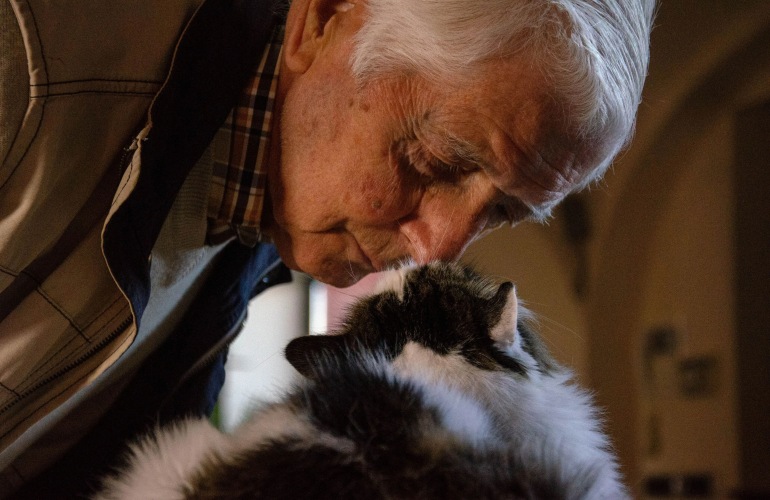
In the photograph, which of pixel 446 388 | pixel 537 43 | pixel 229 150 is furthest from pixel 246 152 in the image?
pixel 446 388

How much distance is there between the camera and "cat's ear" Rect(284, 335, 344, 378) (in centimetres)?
75

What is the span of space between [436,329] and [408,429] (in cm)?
23

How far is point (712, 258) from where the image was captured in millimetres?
3861

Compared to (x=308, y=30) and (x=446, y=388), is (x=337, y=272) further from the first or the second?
(x=446, y=388)

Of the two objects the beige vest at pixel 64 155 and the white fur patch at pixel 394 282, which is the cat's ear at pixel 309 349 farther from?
the beige vest at pixel 64 155

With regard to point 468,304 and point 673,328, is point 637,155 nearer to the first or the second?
point 673,328

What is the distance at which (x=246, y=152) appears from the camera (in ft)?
3.58

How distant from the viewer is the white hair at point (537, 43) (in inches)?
36.4

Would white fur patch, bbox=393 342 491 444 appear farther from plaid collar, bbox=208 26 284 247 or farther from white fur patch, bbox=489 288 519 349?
plaid collar, bbox=208 26 284 247

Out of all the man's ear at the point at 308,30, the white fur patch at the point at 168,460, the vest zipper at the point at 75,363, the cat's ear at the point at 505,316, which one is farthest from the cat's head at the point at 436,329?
the man's ear at the point at 308,30

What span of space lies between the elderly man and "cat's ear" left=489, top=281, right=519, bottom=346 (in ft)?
0.78

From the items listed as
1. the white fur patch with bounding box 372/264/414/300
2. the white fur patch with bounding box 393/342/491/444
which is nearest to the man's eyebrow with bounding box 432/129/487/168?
the white fur patch with bounding box 372/264/414/300

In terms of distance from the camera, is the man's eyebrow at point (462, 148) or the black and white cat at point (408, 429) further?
the man's eyebrow at point (462, 148)

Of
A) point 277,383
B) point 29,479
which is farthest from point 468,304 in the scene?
point 29,479
